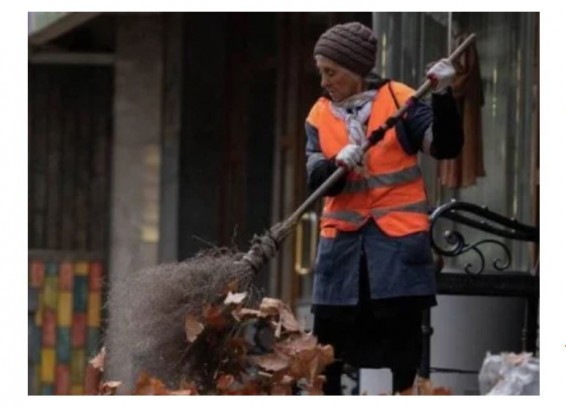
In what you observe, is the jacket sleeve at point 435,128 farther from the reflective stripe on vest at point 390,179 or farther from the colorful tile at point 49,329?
the colorful tile at point 49,329

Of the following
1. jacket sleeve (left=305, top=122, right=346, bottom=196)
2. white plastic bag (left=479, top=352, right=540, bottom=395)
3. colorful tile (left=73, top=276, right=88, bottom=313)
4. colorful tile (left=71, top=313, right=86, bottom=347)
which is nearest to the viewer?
jacket sleeve (left=305, top=122, right=346, bottom=196)

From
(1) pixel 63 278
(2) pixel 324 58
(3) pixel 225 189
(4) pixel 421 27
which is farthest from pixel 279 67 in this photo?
(2) pixel 324 58

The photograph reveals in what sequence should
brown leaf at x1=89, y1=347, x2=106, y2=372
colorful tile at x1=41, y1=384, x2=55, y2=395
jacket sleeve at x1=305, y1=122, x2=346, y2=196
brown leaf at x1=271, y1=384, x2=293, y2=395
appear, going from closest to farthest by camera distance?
brown leaf at x1=271, y1=384, x2=293, y2=395 < brown leaf at x1=89, y1=347, x2=106, y2=372 < jacket sleeve at x1=305, y1=122, x2=346, y2=196 < colorful tile at x1=41, y1=384, x2=55, y2=395

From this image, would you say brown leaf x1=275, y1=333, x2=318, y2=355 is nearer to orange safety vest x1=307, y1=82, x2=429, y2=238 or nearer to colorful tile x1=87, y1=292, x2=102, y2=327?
orange safety vest x1=307, y1=82, x2=429, y2=238

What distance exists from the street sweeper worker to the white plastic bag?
37 centimetres

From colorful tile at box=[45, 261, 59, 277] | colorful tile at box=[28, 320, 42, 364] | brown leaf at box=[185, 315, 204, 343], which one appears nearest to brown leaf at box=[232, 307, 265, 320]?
brown leaf at box=[185, 315, 204, 343]

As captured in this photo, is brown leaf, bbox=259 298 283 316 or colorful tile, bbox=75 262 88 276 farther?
colorful tile, bbox=75 262 88 276

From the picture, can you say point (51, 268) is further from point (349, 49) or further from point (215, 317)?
point (215, 317)

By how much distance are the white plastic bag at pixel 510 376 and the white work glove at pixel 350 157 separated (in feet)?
3.10

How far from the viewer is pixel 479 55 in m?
12.4

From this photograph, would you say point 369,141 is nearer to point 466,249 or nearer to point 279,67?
point 466,249

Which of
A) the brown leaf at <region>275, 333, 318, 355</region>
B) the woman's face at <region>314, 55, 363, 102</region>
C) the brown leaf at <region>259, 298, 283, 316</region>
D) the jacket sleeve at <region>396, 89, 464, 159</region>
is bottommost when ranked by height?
the brown leaf at <region>275, 333, 318, 355</region>

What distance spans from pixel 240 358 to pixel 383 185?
3.19 feet

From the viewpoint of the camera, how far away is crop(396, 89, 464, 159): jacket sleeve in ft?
26.5
